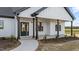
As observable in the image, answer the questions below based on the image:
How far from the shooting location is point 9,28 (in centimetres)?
2331

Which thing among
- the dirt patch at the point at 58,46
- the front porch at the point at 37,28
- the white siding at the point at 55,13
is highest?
the white siding at the point at 55,13

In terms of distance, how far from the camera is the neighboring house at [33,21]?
76.1 ft

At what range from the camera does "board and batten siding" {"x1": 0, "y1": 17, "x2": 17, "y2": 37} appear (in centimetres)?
2293

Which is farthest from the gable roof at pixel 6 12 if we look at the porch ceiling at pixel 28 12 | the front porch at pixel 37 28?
the front porch at pixel 37 28

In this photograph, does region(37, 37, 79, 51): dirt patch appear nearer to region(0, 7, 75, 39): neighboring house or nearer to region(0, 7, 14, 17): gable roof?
region(0, 7, 75, 39): neighboring house

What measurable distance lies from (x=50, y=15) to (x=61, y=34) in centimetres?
334

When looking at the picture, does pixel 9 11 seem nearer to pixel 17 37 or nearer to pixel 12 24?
pixel 12 24

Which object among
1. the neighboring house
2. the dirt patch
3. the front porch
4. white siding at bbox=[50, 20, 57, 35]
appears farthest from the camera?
white siding at bbox=[50, 20, 57, 35]

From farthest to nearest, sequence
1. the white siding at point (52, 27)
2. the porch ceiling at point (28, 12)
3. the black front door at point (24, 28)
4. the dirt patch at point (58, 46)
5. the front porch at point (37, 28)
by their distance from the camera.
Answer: the white siding at point (52, 27), the black front door at point (24, 28), the front porch at point (37, 28), the porch ceiling at point (28, 12), the dirt patch at point (58, 46)

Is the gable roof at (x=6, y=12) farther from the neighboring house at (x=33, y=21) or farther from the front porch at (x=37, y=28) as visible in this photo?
the front porch at (x=37, y=28)

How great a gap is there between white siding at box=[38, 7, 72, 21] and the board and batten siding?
315 cm

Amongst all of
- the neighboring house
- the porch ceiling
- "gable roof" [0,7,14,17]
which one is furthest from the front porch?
"gable roof" [0,7,14,17]

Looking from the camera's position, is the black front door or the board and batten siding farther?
the black front door

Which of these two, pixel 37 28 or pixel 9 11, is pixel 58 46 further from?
pixel 9 11
